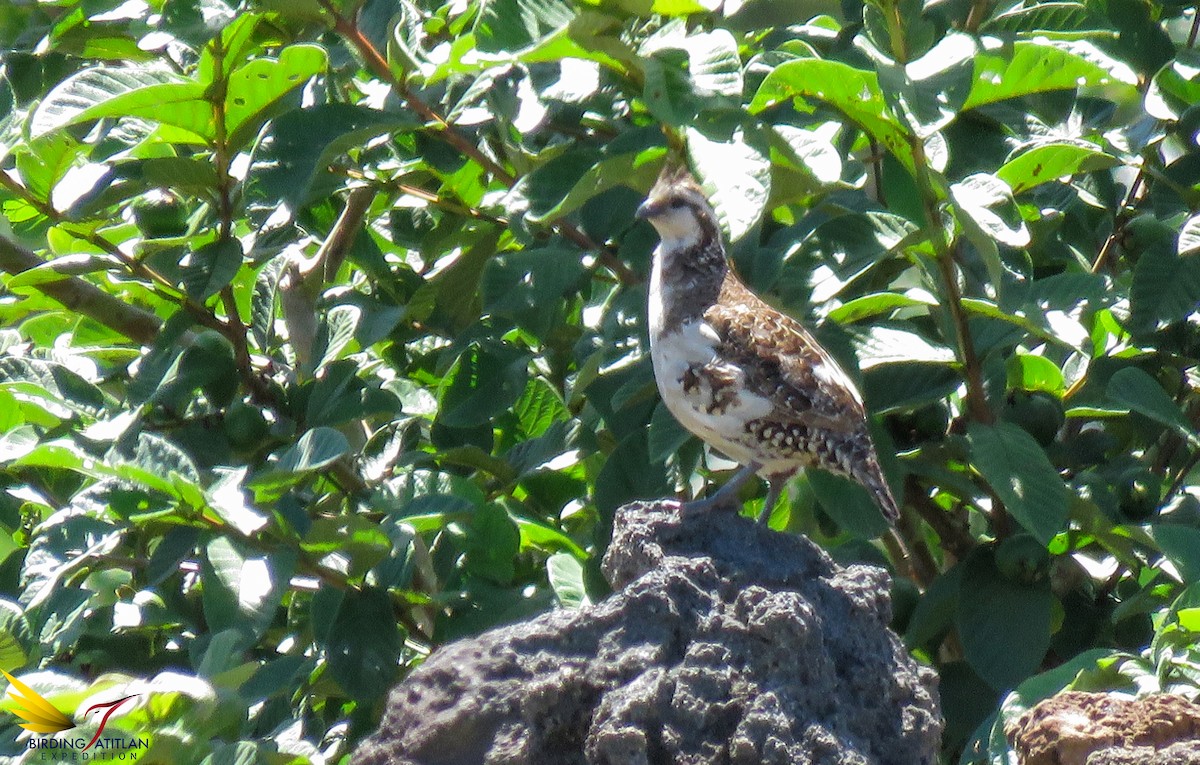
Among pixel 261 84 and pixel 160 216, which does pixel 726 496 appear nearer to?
pixel 261 84

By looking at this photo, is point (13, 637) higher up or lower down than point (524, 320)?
higher up

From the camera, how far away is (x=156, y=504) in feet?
11.2

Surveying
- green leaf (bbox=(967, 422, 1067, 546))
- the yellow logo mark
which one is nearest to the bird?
green leaf (bbox=(967, 422, 1067, 546))

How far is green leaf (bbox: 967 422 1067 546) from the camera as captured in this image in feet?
11.7

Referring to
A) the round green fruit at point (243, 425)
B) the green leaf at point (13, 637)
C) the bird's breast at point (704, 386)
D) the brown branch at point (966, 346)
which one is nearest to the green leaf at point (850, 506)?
the bird's breast at point (704, 386)

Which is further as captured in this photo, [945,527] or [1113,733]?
[945,527]

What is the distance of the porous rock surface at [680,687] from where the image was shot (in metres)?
2.46

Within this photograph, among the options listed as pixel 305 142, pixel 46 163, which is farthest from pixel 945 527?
pixel 46 163

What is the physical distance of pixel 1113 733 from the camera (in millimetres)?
2424

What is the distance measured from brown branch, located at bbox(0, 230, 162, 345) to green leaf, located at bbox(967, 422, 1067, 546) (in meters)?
2.45

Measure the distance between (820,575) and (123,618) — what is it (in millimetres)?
2253

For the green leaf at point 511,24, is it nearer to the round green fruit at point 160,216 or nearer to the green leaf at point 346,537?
the green leaf at point 346,537

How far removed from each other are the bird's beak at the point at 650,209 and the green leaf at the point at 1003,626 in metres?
1.32

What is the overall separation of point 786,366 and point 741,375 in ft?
0.44
